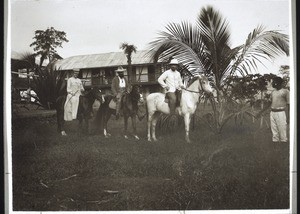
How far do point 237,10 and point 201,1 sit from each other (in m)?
0.51

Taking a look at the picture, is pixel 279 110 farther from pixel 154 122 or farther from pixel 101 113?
pixel 101 113

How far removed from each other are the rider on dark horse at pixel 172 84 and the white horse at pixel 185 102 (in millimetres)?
71

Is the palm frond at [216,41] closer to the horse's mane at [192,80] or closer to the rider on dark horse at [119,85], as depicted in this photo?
the horse's mane at [192,80]

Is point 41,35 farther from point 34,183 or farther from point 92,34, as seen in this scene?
point 34,183

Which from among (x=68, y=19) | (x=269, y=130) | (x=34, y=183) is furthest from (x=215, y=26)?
(x=34, y=183)

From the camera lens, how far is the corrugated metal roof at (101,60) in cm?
633

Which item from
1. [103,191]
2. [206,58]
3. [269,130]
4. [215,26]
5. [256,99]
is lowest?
[103,191]

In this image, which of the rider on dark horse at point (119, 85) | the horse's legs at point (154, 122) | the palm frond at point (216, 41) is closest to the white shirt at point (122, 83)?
the rider on dark horse at point (119, 85)

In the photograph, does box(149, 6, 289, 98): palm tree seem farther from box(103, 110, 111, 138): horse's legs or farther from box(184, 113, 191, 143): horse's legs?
box(103, 110, 111, 138): horse's legs

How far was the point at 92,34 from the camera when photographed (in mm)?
6320

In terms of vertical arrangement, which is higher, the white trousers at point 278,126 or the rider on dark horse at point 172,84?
the rider on dark horse at point 172,84

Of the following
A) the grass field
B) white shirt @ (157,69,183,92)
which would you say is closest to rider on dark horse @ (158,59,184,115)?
white shirt @ (157,69,183,92)

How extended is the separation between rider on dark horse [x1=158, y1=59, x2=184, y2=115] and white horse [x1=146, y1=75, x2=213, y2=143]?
71mm

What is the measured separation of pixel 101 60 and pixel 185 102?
132 cm
